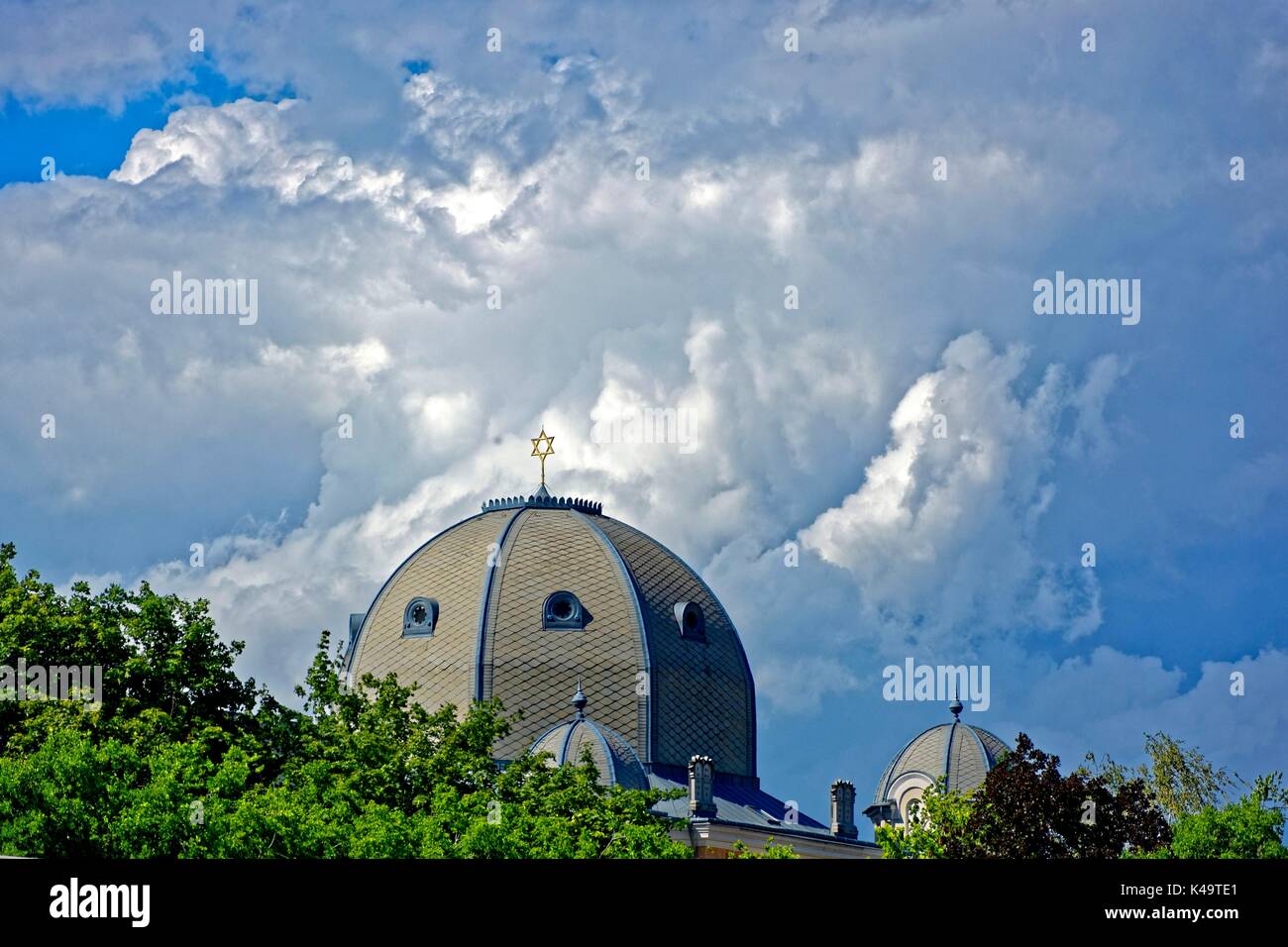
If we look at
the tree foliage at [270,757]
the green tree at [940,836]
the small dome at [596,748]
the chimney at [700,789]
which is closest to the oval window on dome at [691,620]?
the chimney at [700,789]

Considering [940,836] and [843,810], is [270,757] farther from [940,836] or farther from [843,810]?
[843,810]

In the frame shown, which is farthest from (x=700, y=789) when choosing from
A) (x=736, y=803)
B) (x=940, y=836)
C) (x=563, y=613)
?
(x=940, y=836)

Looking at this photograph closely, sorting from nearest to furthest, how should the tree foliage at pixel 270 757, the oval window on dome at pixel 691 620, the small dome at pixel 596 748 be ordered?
1. the tree foliage at pixel 270 757
2. the small dome at pixel 596 748
3. the oval window on dome at pixel 691 620

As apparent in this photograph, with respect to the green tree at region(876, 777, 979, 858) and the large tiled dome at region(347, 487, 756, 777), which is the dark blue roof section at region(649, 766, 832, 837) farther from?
the green tree at region(876, 777, 979, 858)

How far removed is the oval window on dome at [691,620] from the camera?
6106 cm

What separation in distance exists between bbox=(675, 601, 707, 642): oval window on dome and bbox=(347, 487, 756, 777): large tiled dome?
0.04 metres

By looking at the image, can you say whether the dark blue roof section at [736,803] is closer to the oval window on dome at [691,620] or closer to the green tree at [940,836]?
the oval window on dome at [691,620]

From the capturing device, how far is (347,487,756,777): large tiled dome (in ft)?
190

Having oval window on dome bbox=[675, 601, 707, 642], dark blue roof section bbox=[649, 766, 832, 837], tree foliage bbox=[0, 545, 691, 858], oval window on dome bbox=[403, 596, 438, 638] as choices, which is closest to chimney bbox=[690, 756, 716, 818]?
dark blue roof section bbox=[649, 766, 832, 837]

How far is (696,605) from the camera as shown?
61.9 m

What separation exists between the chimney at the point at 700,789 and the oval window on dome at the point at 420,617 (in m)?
9.11

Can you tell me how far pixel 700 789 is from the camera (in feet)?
184
